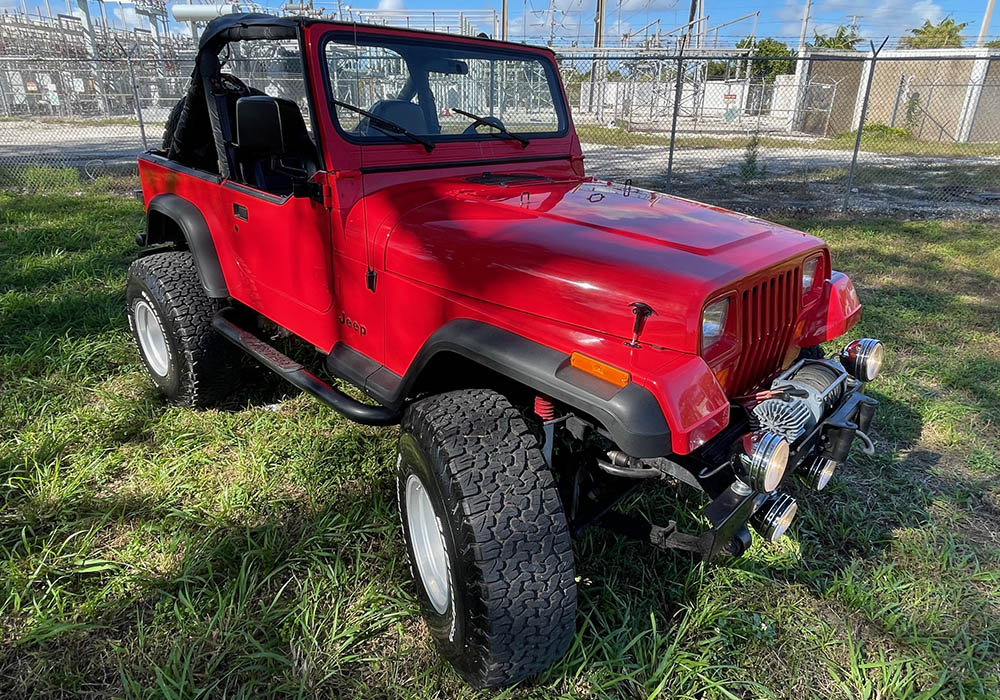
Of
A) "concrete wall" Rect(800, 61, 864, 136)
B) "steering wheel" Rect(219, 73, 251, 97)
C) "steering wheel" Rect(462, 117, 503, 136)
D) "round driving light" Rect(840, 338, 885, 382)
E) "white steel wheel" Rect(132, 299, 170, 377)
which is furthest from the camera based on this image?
"concrete wall" Rect(800, 61, 864, 136)

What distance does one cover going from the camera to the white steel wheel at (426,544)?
7.09 ft

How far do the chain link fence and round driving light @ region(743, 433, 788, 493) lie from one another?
89.7 inches

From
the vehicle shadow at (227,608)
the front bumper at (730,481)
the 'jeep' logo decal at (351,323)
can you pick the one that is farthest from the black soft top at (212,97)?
the front bumper at (730,481)

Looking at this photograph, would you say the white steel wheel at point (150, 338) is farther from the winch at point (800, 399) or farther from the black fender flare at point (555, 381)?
the winch at point (800, 399)

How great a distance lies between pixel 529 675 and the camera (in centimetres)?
191

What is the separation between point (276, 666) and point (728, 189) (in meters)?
10.7

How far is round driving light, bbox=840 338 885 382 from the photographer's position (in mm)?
2475

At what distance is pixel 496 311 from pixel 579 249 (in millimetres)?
327

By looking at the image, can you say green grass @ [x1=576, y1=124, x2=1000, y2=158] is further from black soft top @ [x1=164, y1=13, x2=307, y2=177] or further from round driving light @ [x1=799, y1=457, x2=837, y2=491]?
round driving light @ [x1=799, y1=457, x2=837, y2=491]

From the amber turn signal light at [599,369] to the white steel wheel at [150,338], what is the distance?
8.95ft

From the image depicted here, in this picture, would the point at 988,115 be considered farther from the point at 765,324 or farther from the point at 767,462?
the point at 767,462

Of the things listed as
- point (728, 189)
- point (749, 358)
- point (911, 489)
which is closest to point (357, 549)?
point (749, 358)

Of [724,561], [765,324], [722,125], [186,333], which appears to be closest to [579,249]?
[765,324]

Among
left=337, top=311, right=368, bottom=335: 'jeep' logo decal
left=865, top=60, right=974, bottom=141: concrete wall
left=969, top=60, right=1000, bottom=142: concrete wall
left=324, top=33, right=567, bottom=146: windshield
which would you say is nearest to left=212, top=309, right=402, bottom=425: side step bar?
left=337, top=311, right=368, bottom=335: 'jeep' logo decal
